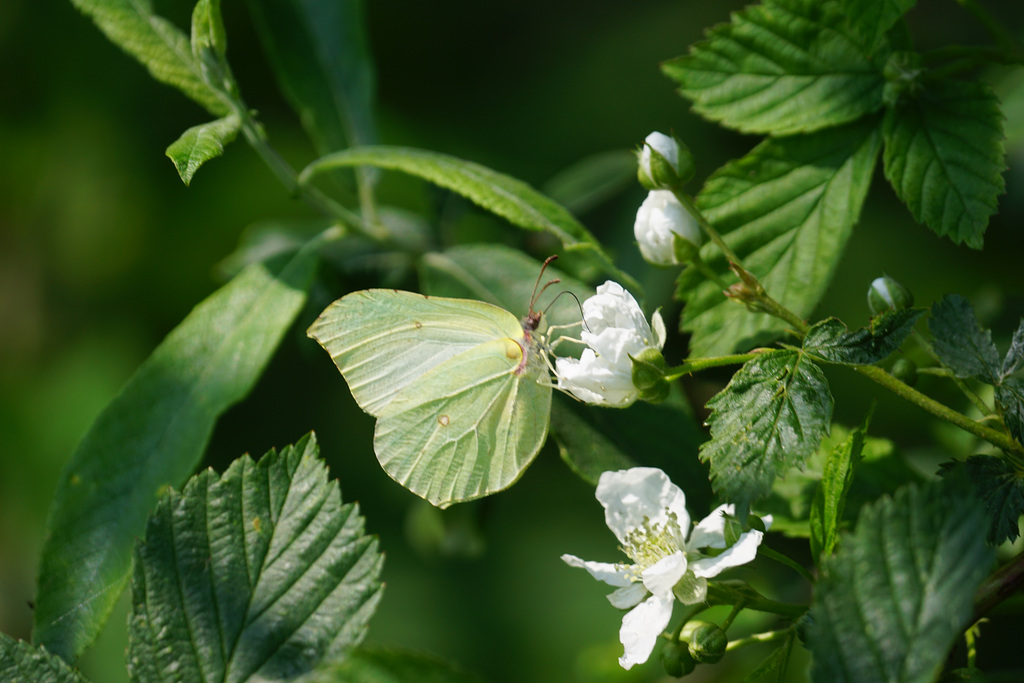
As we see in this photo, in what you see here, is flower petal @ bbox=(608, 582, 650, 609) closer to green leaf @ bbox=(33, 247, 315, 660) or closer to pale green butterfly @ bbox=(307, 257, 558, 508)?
pale green butterfly @ bbox=(307, 257, 558, 508)

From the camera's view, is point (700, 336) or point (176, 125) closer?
point (700, 336)

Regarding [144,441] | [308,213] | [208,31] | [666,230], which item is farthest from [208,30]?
[308,213]

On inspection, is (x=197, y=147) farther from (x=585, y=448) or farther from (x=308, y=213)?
(x=308, y=213)

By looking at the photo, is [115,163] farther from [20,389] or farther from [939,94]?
[939,94]

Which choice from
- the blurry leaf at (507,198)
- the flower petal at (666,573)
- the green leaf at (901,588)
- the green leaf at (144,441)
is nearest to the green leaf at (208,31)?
the blurry leaf at (507,198)

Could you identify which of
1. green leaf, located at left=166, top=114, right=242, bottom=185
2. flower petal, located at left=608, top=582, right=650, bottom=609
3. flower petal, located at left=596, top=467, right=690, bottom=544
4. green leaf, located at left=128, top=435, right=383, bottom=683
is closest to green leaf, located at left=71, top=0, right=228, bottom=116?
green leaf, located at left=166, top=114, right=242, bottom=185

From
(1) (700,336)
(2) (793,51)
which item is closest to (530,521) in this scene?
(1) (700,336)
